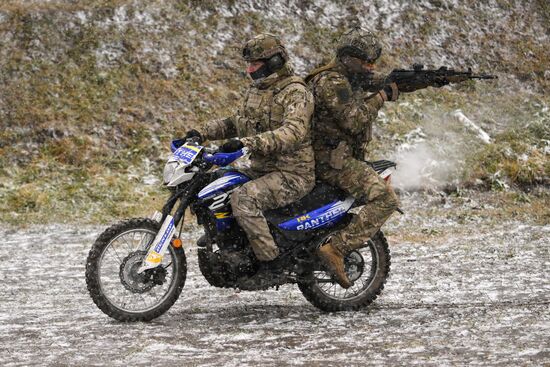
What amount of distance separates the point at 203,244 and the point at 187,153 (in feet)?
2.80

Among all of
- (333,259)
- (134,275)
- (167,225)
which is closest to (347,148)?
(333,259)

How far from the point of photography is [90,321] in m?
7.17

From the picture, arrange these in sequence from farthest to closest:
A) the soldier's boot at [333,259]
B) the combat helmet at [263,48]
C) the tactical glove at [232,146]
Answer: the soldier's boot at [333,259], the combat helmet at [263,48], the tactical glove at [232,146]

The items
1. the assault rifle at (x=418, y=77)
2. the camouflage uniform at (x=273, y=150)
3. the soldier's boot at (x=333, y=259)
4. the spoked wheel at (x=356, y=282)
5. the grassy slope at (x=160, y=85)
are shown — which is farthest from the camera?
the grassy slope at (x=160, y=85)

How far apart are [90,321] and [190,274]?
250 centimetres

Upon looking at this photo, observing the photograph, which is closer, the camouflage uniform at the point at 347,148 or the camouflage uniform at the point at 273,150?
the camouflage uniform at the point at 273,150

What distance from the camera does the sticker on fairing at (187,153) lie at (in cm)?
693

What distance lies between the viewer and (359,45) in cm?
732

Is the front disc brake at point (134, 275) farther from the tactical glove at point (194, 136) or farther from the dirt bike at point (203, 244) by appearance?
the tactical glove at point (194, 136)

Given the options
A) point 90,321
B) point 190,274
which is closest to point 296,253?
point 90,321

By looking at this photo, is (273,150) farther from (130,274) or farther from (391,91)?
(130,274)

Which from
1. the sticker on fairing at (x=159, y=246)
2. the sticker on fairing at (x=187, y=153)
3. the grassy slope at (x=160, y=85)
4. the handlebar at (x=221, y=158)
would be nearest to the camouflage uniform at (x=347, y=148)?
the handlebar at (x=221, y=158)

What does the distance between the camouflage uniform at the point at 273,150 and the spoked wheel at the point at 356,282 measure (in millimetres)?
699

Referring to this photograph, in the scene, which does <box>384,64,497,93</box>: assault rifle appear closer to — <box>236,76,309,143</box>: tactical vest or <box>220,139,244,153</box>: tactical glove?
<box>236,76,309,143</box>: tactical vest
